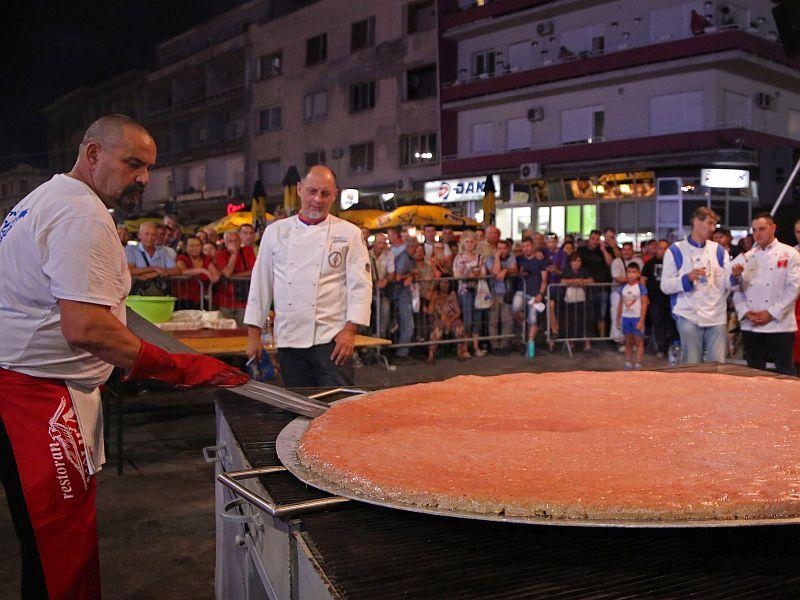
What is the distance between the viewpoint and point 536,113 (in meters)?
28.7

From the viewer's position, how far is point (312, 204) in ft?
15.4

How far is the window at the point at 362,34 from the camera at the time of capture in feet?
113

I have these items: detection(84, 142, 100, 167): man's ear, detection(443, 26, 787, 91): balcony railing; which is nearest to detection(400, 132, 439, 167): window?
detection(443, 26, 787, 91): balcony railing

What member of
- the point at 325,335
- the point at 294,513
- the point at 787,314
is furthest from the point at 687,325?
the point at 294,513

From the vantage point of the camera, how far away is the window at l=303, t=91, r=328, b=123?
3706cm

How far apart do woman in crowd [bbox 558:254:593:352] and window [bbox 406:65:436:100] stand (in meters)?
21.4

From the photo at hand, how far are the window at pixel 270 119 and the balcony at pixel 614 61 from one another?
12.3 metres

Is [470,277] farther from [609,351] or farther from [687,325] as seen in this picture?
[687,325]

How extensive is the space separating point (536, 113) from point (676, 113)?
18.6ft

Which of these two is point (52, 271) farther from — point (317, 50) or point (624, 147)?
point (317, 50)

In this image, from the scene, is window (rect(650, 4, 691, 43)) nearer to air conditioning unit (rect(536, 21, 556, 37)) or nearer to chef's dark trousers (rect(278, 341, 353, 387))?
air conditioning unit (rect(536, 21, 556, 37))

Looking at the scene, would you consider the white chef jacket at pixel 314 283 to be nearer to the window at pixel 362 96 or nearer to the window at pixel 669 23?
the window at pixel 669 23

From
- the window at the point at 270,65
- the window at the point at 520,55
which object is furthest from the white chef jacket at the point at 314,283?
the window at the point at 270,65

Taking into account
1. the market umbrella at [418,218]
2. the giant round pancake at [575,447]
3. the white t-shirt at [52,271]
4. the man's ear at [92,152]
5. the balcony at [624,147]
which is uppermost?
the balcony at [624,147]
